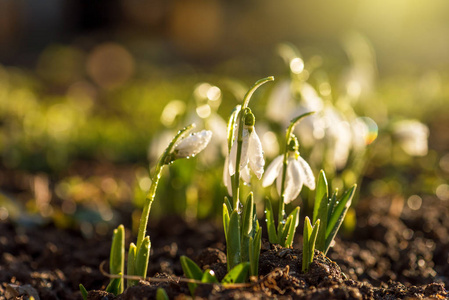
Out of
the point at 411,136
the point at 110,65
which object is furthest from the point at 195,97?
the point at 110,65

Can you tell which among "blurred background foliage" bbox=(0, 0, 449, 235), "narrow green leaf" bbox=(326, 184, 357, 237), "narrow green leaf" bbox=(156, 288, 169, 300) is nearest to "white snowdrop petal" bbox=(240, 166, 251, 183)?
"narrow green leaf" bbox=(326, 184, 357, 237)

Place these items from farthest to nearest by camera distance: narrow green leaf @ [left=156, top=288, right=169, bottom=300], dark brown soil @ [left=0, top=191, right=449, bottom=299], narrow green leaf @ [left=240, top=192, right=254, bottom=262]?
narrow green leaf @ [left=240, top=192, right=254, bottom=262] < dark brown soil @ [left=0, top=191, right=449, bottom=299] < narrow green leaf @ [left=156, top=288, right=169, bottom=300]

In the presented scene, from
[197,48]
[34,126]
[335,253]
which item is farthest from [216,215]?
[197,48]

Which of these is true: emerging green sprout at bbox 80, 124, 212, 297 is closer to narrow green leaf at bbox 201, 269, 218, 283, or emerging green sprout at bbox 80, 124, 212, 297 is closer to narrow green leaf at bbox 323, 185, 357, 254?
narrow green leaf at bbox 201, 269, 218, 283

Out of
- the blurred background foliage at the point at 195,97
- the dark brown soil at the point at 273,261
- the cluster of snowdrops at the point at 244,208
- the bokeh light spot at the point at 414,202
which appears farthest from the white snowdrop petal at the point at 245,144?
the bokeh light spot at the point at 414,202

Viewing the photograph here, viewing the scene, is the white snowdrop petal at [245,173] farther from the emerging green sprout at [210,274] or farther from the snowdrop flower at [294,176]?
the emerging green sprout at [210,274]

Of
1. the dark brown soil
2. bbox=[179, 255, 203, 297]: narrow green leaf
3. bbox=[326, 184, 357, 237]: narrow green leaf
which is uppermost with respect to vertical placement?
bbox=[326, 184, 357, 237]: narrow green leaf

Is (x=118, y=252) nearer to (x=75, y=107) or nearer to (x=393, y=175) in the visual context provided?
(x=393, y=175)
